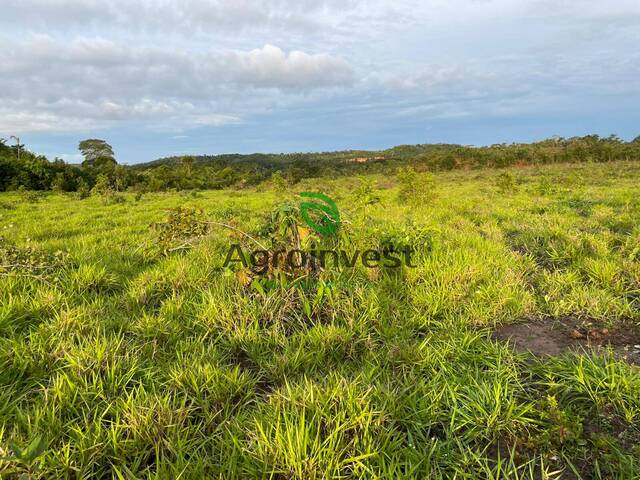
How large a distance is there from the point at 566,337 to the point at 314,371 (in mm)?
2017

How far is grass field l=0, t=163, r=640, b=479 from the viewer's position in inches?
64.5

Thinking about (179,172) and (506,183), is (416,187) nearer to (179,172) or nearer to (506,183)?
(506,183)

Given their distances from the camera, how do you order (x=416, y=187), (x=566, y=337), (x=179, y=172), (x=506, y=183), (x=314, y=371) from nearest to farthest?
1. (x=314, y=371)
2. (x=566, y=337)
3. (x=416, y=187)
4. (x=506, y=183)
5. (x=179, y=172)

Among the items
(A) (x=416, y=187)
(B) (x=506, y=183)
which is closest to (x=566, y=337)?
(A) (x=416, y=187)

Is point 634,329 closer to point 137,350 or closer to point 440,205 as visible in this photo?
point 137,350

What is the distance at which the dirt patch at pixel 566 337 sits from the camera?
8.46 feet

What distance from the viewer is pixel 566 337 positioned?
9.13ft

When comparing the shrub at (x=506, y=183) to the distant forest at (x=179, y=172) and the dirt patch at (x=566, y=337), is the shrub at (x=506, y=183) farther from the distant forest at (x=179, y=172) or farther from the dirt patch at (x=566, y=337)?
the dirt patch at (x=566, y=337)

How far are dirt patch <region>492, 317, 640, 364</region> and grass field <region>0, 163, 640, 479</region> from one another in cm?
5

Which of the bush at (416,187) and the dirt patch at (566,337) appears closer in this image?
the dirt patch at (566,337)

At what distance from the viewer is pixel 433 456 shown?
169cm

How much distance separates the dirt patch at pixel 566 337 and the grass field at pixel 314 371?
5 cm

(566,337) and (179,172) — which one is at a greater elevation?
(179,172)

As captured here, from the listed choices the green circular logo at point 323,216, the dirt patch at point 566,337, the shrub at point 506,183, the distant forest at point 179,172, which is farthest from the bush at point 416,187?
the distant forest at point 179,172
